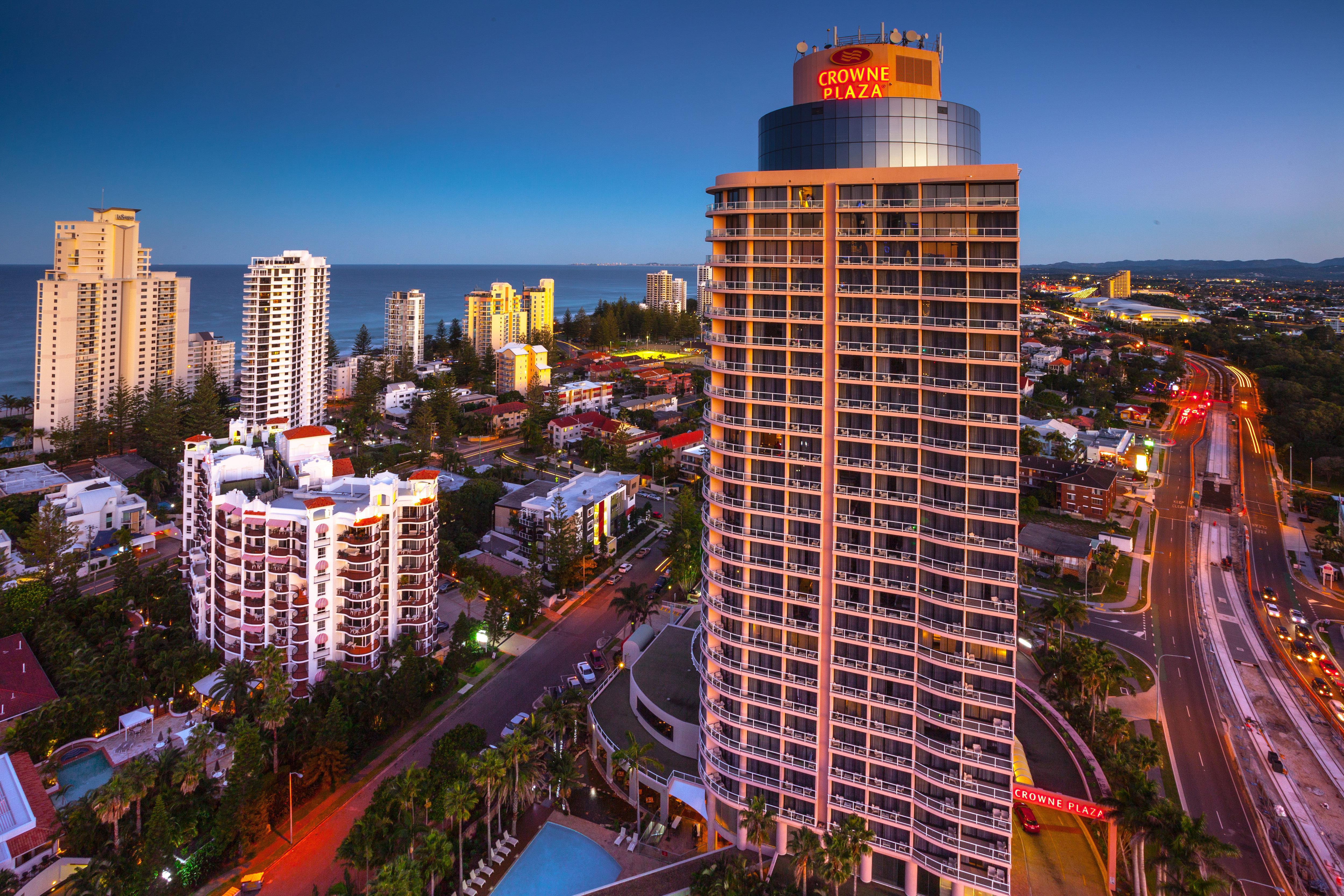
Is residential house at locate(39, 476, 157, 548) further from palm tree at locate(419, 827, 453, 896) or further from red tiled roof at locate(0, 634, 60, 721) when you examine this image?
palm tree at locate(419, 827, 453, 896)

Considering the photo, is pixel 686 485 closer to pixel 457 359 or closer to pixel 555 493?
pixel 555 493

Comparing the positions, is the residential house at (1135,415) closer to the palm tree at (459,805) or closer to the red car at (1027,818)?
the red car at (1027,818)

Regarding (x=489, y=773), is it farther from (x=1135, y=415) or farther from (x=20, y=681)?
(x=1135, y=415)

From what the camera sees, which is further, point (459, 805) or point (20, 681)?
point (20, 681)

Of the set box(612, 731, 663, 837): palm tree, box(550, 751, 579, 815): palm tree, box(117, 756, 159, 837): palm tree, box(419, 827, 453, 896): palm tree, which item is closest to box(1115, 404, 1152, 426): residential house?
box(612, 731, 663, 837): palm tree

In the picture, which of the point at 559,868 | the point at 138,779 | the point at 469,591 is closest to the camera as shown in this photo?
the point at 138,779

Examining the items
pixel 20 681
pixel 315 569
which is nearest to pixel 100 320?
pixel 20 681

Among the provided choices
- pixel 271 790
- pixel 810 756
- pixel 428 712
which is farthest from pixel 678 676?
pixel 271 790
